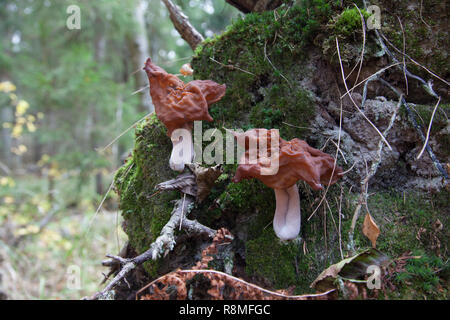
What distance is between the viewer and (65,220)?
720 cm

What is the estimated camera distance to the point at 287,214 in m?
1.76

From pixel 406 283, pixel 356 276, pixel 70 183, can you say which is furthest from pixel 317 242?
pixel 70 183

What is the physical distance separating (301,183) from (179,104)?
113 cm

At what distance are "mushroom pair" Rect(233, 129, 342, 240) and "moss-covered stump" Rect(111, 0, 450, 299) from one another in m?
0.18

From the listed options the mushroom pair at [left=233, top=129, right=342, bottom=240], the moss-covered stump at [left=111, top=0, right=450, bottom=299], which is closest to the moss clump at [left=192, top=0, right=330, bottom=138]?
the moss-covered stump at [left=111, top=0, right=450, bottom=299]

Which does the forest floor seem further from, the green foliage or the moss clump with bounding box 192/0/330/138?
the green foliage

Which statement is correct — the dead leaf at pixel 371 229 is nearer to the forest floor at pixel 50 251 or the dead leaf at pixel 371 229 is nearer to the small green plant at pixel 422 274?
the small green plant at pixel 422 274

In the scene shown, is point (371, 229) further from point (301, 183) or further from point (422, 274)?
point (301, 183)

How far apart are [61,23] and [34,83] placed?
7.85 feet

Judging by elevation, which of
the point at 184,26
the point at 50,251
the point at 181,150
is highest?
the point at 184,26

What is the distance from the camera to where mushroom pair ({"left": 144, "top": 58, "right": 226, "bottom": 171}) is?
211 centimetres

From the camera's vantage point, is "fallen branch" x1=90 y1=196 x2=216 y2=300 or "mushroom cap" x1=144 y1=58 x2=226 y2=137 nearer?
"fallen branch" x1=90 y1=196 x2=216 y2=300

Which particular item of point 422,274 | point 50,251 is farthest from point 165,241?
point 50,251
